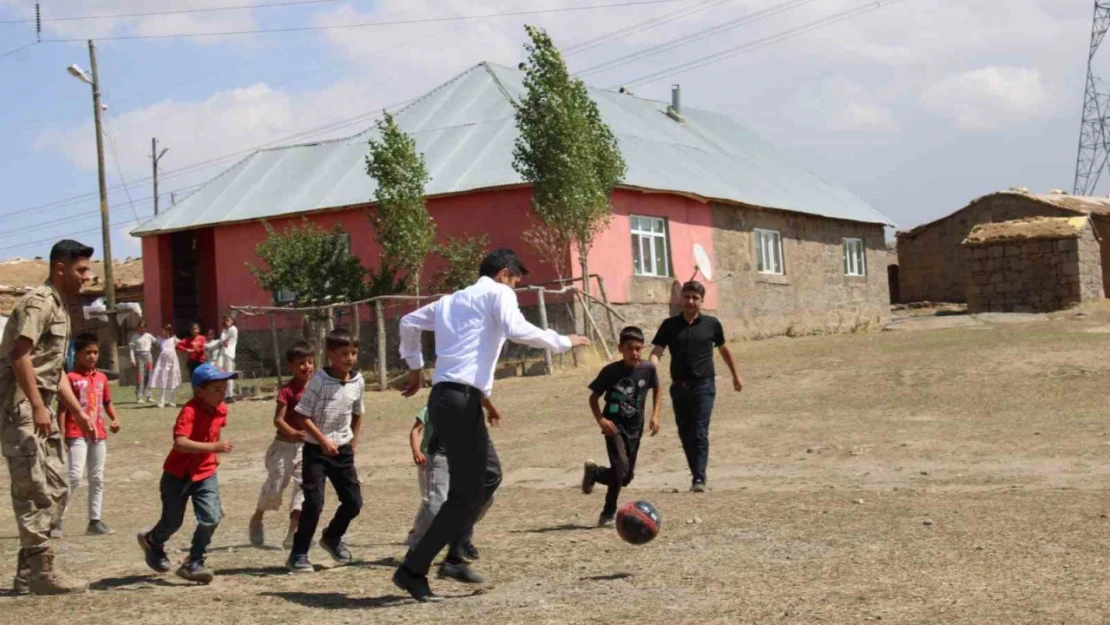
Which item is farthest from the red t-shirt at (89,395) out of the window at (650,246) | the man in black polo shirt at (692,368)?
the window at (650,246)

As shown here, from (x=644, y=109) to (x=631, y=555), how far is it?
3279 cm

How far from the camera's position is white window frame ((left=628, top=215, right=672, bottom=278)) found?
105 feet

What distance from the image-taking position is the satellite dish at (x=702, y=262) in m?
33.7

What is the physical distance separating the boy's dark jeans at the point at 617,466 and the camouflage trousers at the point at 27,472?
398 cm

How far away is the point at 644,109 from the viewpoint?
134 feet

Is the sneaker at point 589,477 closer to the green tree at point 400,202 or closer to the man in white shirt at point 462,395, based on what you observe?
the man in white shirt at point 462,395

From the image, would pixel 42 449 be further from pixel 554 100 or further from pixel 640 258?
pixel 640 258

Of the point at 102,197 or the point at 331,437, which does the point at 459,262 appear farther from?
the point at 331,437

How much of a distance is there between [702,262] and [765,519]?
23.8 meters

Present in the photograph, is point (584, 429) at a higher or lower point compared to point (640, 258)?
lower

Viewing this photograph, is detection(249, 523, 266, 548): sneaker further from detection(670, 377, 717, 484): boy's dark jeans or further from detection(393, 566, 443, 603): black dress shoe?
detection(670, 377, 717, 484): boy's dark jeans

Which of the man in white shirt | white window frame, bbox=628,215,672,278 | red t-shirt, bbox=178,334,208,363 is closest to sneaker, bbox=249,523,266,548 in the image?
the man in white shirt

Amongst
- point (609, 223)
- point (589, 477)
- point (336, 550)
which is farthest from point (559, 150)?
point (336, 550)

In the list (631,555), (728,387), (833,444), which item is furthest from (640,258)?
(631,555)
